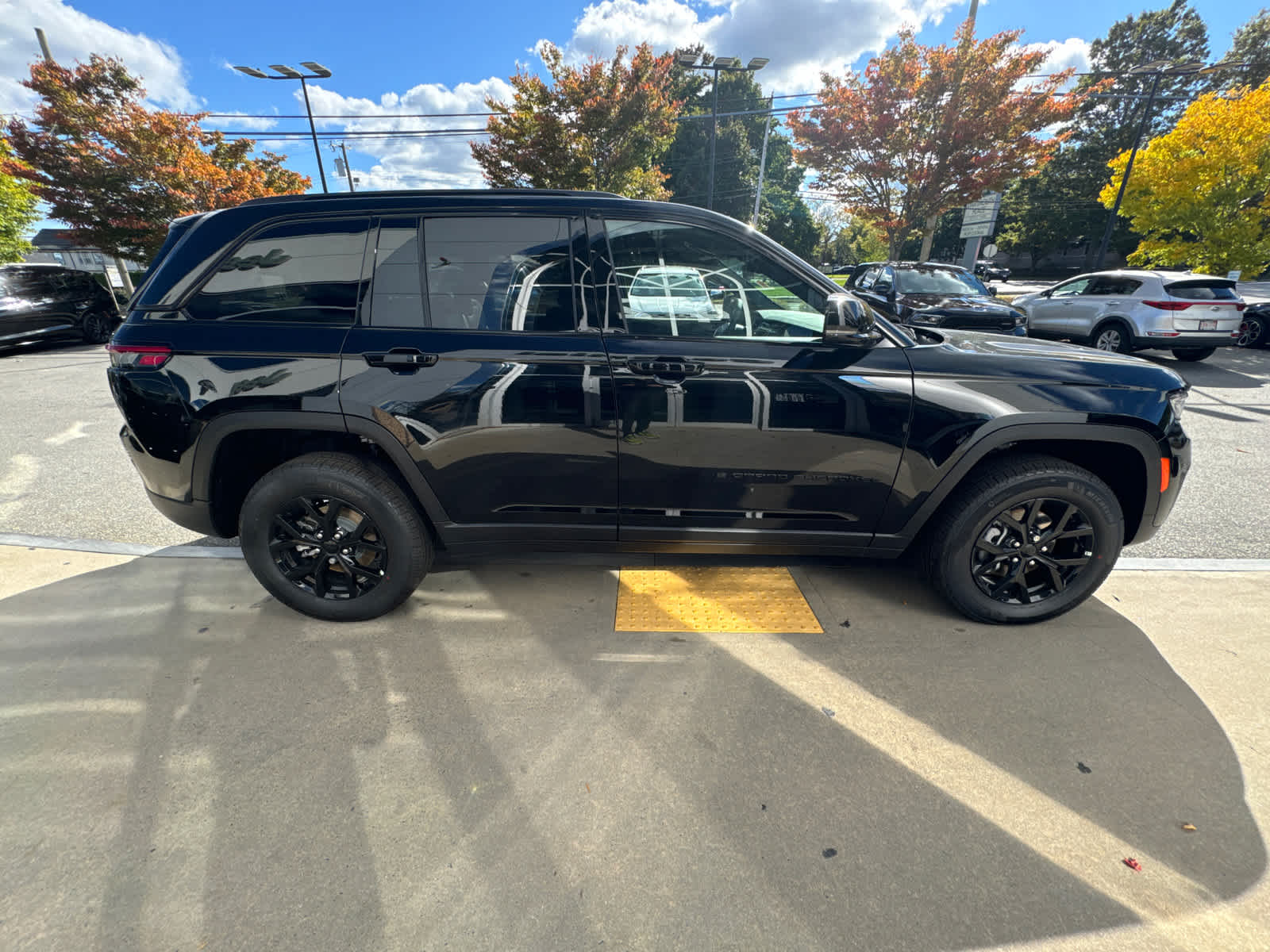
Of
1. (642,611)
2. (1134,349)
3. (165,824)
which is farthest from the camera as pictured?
(1134,349)

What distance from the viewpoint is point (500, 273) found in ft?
7.55

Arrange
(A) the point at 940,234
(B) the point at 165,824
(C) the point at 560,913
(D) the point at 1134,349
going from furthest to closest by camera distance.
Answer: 1. (A) the point at 940,234
2. (D) the point at 1134,349
3. (B) the point at 165,824
4. (C) the point at 560,913

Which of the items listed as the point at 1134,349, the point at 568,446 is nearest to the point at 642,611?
the point at 568,446

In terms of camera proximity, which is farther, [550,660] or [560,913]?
[550,660]

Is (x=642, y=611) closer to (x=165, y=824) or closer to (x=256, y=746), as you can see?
(x=256, y=746)

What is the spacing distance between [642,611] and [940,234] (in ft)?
176

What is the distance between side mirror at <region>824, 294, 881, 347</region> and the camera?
2.14m

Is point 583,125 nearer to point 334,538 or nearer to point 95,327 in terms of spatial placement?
point 95,327

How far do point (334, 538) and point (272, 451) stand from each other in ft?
1.70

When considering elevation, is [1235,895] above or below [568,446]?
below

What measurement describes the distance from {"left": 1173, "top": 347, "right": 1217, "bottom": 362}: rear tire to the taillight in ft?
42.1

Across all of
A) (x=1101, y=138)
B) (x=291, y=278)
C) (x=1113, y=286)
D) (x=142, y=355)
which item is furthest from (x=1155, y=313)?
(x=1101, y=138)

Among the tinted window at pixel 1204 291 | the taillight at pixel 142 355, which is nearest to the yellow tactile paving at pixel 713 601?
the taillight at pixel 142 355

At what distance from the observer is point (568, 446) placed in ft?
7.70
